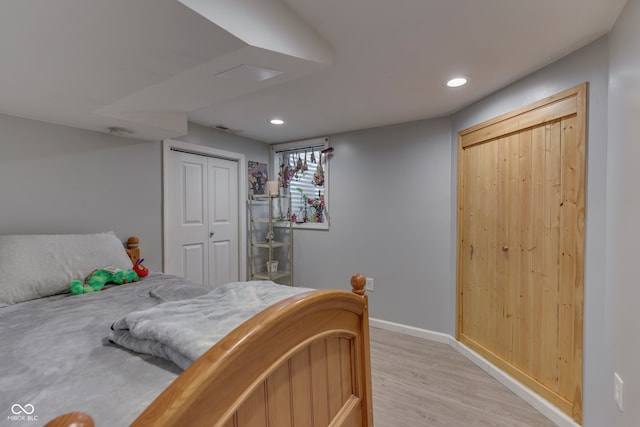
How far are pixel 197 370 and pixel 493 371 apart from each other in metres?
2.46

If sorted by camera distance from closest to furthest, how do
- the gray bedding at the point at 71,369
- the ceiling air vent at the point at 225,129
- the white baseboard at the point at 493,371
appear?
the gray bedding at the point at 71,369 → the white baseboard at the point at 493,371 → the ceiling air vent at the point at 225,129

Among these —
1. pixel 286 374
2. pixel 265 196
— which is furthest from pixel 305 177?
pixel 286 374

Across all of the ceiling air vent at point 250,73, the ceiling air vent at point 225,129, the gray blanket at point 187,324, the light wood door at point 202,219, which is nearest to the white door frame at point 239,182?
the light wood door at point 202,219

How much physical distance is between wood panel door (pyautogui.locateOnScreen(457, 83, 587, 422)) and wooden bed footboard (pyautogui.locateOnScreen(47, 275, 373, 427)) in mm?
1376

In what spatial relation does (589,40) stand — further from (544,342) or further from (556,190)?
(544,342)

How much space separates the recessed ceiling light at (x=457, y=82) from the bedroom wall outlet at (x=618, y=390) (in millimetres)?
1851

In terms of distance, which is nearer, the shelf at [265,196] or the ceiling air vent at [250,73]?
the ceiling air vent at [250,73]

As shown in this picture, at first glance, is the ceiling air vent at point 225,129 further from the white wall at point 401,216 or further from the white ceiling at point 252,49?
the white wall at point 401,216

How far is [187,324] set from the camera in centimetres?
84

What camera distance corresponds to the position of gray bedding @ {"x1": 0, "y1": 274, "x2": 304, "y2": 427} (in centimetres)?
62

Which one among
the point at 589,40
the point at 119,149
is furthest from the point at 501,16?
the point at 119,149

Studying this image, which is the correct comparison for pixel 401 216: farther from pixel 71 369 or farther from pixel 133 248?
pixel 71 369

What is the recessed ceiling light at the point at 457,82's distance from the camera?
196 cm

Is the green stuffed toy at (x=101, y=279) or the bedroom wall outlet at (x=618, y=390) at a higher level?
the green stuffed toy at (x=101, y=279)
